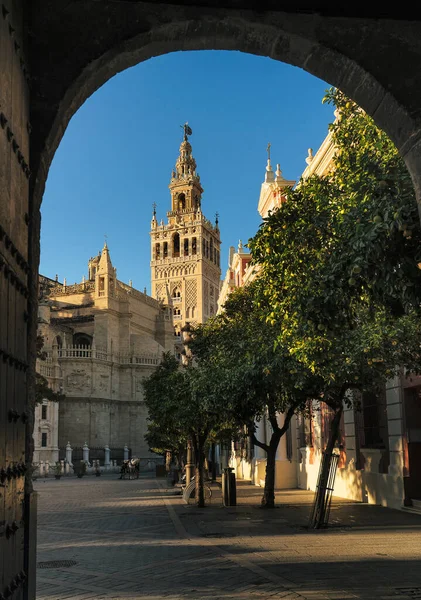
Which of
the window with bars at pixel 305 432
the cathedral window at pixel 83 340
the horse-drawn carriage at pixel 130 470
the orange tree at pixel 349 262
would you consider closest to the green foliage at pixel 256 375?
the orange tree at pixel 349 262

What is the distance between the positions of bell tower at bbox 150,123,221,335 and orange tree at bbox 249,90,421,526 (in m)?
94.7

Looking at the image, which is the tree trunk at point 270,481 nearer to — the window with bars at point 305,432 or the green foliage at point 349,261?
the green foliage at point 349,261

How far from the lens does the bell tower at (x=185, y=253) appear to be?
10906 cm

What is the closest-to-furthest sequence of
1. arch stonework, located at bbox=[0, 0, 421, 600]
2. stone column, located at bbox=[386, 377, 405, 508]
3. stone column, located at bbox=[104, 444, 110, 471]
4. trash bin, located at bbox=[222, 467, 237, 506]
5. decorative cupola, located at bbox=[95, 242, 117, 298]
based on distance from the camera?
1. arch stonework, located at bbox=[0, 0, 421, 600]
2. stone column, located at bbox=[386, 377, 405, 508]
3. trash bin, located at bbox=[222, 467, 237, 506]
4. stone column, located at bbox=[104, 444, 110, 471]
5. decorative cupola, located at bbox=[95, 242, 117, 298]

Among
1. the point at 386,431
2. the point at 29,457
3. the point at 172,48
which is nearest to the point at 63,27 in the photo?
the point at 172,48

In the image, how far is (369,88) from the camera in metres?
4.46

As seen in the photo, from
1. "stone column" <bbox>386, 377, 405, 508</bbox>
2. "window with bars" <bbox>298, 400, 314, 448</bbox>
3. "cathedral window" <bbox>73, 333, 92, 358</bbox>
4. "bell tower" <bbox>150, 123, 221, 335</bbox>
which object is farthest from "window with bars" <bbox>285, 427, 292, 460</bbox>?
"bell tower" <bbox>150, 123, 221, 335</bbox>

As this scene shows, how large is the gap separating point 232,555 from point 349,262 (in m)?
5.06

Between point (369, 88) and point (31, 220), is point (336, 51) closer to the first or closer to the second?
A: point (369, 88)

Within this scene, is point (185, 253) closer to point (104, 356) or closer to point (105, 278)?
point (105, 278)

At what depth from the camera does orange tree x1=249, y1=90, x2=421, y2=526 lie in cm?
689

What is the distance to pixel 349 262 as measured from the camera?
24.5ft

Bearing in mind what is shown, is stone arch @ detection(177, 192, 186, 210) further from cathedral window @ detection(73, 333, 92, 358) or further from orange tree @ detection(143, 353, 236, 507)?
orange tree @ detection(143, 353, 236, 507)

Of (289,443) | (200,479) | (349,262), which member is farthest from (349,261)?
(289,443)
